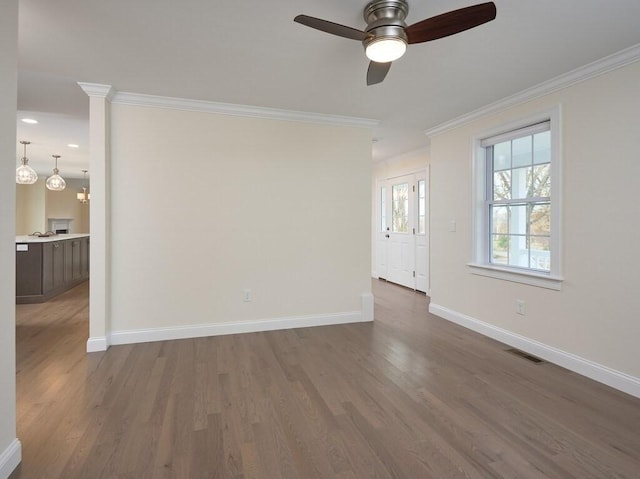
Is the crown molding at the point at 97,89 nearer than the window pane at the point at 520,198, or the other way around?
the crown molding at the point at 97,89

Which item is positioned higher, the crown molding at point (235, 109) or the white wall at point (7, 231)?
the crown molding at point (235, 109)

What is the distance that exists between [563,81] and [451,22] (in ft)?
5.64

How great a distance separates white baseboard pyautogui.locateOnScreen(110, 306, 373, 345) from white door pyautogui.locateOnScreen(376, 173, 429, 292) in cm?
206

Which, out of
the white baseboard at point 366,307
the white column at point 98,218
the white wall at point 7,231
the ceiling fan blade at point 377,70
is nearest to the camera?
the white wall at point 7,231

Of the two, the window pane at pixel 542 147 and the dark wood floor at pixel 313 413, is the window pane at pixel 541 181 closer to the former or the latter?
the window pane at pixel 542 147

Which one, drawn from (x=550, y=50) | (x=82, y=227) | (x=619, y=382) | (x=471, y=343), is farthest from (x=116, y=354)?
(x=82, y=227)

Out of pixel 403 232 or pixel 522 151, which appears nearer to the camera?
pixel 522 151

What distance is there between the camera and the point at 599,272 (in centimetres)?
266

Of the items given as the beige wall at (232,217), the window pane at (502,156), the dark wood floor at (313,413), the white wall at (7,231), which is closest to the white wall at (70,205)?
the dark wood floor at (313,413)

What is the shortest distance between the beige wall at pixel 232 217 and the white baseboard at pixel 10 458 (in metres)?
1.76

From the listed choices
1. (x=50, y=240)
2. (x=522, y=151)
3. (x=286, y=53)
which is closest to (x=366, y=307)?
(x=522, y=151)

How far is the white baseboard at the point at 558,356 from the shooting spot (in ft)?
8.07

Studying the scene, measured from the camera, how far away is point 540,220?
3.25m

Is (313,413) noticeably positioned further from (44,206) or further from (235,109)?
(44,206)
